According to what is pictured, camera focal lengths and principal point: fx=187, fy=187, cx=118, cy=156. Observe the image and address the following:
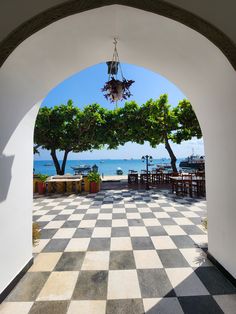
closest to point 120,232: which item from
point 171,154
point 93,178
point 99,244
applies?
point 99,244

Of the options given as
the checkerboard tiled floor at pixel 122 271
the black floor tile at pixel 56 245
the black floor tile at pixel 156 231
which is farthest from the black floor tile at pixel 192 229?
the black floor tile at pixel 56 245

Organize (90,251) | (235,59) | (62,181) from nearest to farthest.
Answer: (235,59), (90,251), (62,181)

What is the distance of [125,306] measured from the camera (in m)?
2.04

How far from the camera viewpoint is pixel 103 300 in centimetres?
212

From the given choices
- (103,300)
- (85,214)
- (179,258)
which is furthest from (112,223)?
(103,300)

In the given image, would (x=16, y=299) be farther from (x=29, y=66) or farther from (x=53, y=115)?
(x=53, y=115)

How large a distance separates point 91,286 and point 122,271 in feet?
1.65

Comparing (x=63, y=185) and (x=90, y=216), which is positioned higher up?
(x=63, y=185)

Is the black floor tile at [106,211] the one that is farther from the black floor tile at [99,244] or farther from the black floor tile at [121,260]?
the black floor tile at [121,260]

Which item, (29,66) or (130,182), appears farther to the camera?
(130,182)

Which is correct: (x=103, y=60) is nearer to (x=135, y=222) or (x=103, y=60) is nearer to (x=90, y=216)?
(x=135, y=222)

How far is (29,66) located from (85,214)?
13.6ft

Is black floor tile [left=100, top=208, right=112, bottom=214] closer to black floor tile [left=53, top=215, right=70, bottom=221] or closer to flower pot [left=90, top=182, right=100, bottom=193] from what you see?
black floor tile [left=53, top=215, right=70, bottom=221]

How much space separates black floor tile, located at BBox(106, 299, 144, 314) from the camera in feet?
6.47
